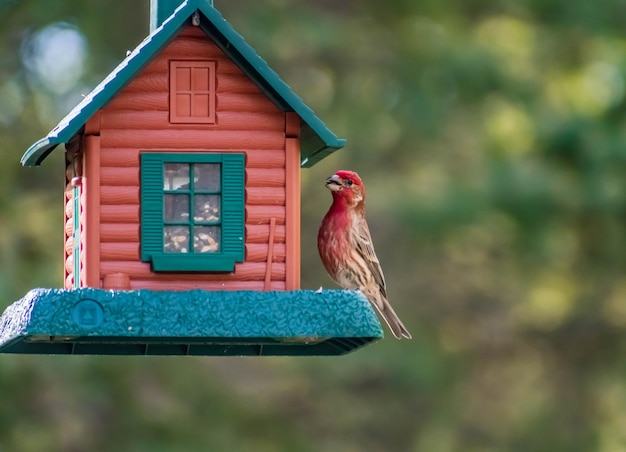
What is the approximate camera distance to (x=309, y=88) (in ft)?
64.3

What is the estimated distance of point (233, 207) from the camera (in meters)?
6.79

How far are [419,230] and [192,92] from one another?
1163 cm

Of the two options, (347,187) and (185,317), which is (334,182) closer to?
(347,187)

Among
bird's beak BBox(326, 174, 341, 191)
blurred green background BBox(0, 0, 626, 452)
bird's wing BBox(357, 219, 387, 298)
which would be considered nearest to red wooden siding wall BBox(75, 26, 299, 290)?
bird's beak BBox(326, 174, 341, 191)

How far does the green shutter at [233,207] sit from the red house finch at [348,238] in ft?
3.23

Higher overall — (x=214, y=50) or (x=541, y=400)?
(x=214, y=50)

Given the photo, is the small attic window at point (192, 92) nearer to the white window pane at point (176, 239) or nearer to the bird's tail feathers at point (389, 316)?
the white window pane at point (176, 239)

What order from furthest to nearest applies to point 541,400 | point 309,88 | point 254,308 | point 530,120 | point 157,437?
1. point 541,400
2. point 309,88
3. point 530,120
4. point 157,437
5. point 254,308

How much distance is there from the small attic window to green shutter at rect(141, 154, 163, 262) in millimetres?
219

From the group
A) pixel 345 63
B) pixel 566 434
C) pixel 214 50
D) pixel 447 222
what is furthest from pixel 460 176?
pixel 214 50

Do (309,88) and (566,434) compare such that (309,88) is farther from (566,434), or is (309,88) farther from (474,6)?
(566,434)

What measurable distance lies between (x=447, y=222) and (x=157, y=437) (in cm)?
394

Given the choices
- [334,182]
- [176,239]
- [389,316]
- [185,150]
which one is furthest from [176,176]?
[389,316]

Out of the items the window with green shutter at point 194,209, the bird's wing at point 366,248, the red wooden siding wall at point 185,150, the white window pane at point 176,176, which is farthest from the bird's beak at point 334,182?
the white window pane at point 176,176
